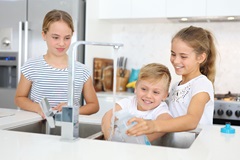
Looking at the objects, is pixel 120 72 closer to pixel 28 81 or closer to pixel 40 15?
pixel 40 15

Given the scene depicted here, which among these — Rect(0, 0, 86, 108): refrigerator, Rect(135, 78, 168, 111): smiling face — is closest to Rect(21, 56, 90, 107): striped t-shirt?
Rect(135, 78, 168, 111): smiling face

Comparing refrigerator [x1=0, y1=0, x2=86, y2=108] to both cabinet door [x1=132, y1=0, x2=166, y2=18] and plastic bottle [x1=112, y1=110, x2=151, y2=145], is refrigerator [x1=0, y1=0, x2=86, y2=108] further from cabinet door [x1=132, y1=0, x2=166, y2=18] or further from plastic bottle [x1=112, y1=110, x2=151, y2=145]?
plastic bottle [x1=112, y1=110, x2=151, y2=145]

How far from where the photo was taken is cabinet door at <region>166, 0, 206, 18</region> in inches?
111

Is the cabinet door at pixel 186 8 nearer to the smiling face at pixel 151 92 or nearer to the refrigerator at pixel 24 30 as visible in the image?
the refrigerator at pixel 24 30

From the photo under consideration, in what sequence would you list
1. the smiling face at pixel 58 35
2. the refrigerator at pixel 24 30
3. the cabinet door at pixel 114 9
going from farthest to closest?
the cabinet door at pixel 114 9 → the refrigerator at pixel 24 30 → the smiling face at pixel 58 35

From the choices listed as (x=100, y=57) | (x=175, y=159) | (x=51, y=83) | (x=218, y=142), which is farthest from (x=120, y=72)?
(x=175, y=159)

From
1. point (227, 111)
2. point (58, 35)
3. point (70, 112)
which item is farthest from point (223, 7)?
point (70, 112)

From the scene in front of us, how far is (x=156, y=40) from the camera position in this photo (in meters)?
3.33

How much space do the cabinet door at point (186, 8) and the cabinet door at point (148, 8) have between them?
0.06 metres

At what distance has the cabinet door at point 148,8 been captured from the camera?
294 cm

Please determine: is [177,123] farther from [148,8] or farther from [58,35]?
[148,8]

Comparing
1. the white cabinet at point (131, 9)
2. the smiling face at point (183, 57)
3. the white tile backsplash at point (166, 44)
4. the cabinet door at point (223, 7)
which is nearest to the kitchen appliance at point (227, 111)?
the white tile backsplash at point (166, 44)

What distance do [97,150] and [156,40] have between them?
259 centimetres

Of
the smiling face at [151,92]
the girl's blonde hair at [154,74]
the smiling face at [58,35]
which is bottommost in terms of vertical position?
the smiling face at [151,92]
